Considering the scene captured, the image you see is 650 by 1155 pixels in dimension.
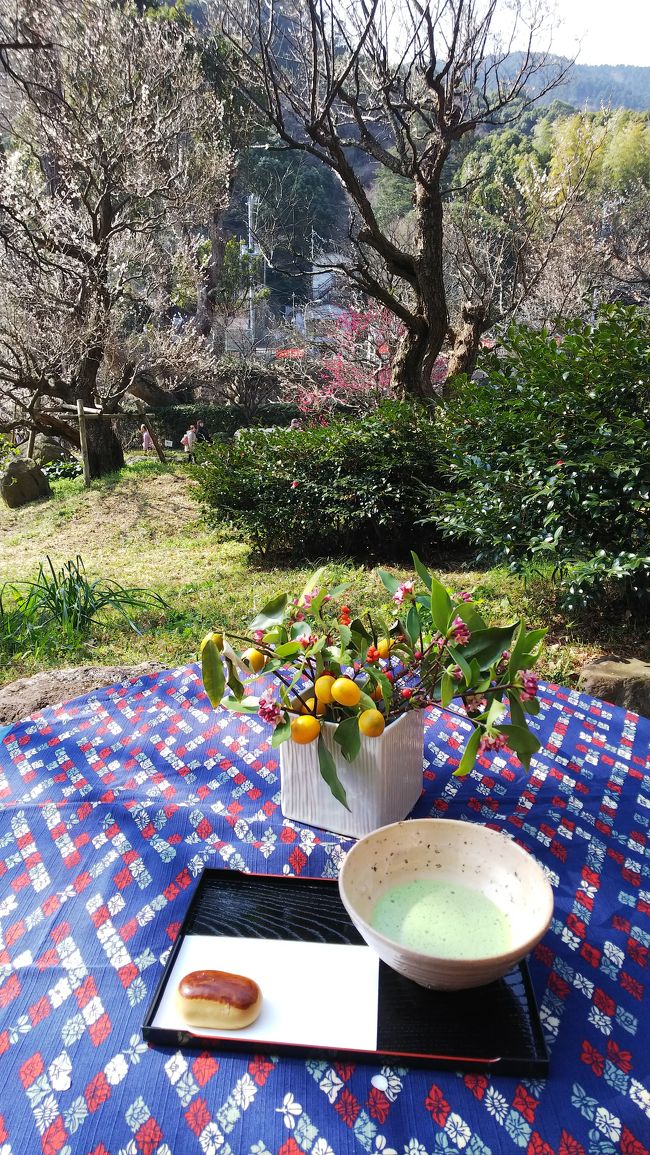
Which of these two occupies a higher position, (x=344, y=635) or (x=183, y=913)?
→ (x=344, y=635)

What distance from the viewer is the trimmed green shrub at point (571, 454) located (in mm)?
2717

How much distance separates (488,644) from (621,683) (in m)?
1.91

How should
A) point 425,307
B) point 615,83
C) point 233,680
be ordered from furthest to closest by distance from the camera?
point 615,83 → point 425,307 → point 233,680

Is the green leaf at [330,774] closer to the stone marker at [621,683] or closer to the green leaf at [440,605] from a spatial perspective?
the green leaf at [440,605]

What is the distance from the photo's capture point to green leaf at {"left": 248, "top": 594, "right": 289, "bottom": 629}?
112 centimetres

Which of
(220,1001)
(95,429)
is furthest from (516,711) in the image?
(95,429)

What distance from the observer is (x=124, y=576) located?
5297 millimetres

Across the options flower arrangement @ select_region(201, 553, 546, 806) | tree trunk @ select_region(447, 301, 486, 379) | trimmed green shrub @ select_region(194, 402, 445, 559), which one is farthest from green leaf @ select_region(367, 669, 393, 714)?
tree trunk @ select_region(447, 301, 486, 379)

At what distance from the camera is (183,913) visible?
955 mm

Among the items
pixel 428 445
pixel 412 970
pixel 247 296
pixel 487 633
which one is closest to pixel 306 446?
pixel 428 445

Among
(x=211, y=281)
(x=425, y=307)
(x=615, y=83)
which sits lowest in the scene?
(x=425, y=307)

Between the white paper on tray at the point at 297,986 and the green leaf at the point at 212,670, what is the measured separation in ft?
1.04

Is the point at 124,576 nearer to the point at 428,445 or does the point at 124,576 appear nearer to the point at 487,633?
the point at 428,445

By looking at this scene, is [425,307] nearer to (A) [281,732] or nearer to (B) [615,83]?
(A) [281,732]
